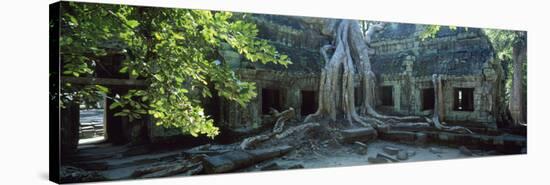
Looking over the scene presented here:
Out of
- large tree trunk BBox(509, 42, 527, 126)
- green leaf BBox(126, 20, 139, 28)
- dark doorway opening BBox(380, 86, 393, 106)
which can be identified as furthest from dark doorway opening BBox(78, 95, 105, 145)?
large tree trunk BBox(509, 42, 527, 126)

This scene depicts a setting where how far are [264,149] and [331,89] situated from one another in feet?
4.53

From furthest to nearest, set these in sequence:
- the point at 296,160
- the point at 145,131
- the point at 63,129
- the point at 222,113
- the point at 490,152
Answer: the point at 490,152 < the point at 296,160 < the point at 222,113 < the point at 145,131 < the point at 63,129

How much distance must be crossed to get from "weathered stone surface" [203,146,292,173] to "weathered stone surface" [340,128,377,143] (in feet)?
3.37

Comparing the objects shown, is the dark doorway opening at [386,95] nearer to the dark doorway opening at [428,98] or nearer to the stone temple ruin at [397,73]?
the stone temple ruin at [397,73]

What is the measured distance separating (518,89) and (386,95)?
2.75m

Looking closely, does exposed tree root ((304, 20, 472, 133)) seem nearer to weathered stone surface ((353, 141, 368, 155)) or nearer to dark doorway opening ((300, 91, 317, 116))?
dark doorway opening ((300, 91, 317, 116))

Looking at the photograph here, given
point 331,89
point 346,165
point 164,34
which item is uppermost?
point 164,34

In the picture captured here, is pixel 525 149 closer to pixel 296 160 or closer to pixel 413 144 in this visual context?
pixel 413 144

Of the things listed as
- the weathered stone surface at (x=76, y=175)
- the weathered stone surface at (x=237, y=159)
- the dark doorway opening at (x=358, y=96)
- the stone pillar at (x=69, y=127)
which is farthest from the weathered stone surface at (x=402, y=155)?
the stone pillar at (x=69, y=127)

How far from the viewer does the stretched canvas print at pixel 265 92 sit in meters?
5.94

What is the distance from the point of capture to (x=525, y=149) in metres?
9.34

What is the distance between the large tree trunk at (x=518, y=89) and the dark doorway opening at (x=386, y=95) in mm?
2439

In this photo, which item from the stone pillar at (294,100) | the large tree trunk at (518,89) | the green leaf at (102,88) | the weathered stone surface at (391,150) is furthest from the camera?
the large tree trunk at (518,89)

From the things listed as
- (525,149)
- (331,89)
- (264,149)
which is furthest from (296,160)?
(525,149)
